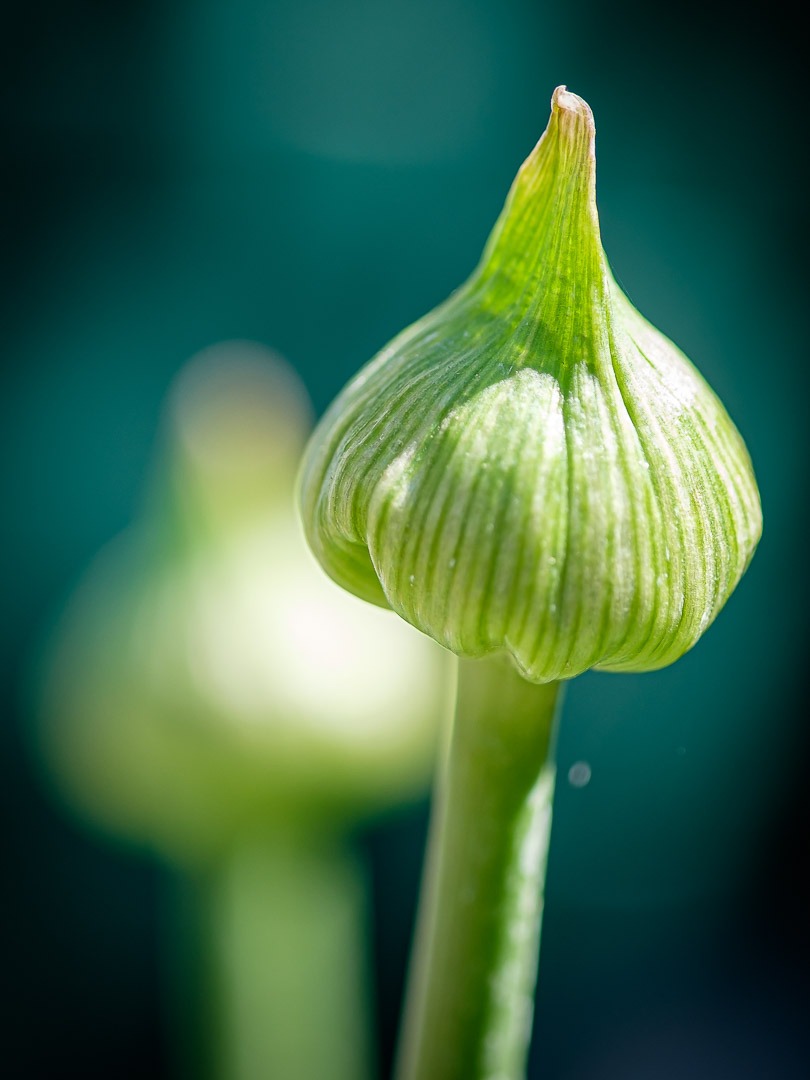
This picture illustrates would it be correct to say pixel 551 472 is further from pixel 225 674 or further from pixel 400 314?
pixel 400 314

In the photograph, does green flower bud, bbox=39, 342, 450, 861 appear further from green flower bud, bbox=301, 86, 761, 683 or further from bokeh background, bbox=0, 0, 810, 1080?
bokeh background, bbox=0, 0, 810, 1080

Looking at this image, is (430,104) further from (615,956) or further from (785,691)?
(615,956)

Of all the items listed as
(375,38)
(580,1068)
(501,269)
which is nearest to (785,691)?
(580,1068)

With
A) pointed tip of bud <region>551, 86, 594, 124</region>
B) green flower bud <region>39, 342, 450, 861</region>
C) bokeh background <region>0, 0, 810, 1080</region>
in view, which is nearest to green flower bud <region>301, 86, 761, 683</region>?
pointed tip of bud <region>551, 86, 594, 124</region>

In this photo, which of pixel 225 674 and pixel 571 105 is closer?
pixel 571 105

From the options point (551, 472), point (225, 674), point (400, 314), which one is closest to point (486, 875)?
point (551, 472)

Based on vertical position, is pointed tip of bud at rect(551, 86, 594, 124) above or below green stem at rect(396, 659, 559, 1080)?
above

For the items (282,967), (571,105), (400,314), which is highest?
(400,314)
